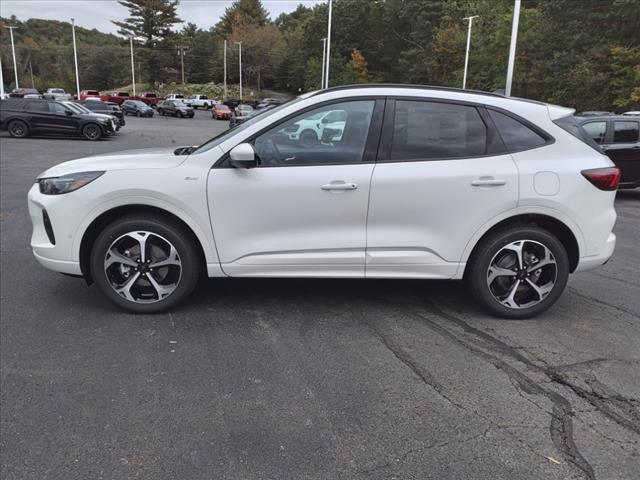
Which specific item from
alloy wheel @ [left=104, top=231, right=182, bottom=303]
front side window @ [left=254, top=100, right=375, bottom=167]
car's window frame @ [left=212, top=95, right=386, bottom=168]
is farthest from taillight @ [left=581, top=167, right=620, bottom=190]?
alloy wheel @ [left=104, top=231, right=182, bottom=303]

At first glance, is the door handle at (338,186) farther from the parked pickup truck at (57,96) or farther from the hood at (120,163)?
the parked pickup truck at (57,96)

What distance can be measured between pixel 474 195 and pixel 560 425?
1760 mm

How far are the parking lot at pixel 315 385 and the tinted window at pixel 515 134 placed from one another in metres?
1.37

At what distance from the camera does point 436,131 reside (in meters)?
4.12

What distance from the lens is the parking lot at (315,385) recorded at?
2.56 m

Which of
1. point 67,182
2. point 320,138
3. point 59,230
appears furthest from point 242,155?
point 59,230

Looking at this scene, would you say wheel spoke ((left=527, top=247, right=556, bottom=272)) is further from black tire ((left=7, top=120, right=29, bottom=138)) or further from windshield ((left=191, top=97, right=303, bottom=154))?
black tire ((left=7, top=120, right=29, bottom=138))

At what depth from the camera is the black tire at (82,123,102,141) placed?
23.0 metres

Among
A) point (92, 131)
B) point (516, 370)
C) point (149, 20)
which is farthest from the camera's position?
point (149, 20)

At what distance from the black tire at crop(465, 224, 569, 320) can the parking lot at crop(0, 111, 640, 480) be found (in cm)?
14

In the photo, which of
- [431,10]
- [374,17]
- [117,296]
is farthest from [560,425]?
[374,17]

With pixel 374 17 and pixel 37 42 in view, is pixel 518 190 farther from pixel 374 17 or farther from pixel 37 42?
pixel 37 42

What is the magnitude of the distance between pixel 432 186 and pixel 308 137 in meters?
0.99

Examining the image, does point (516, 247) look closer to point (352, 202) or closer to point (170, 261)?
point (352, 202)
